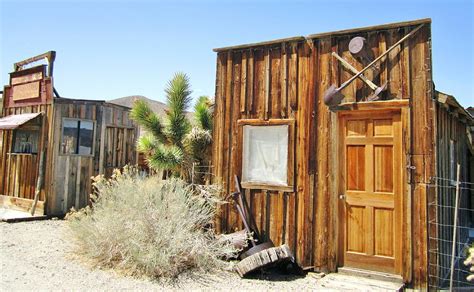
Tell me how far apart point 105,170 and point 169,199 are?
576cm

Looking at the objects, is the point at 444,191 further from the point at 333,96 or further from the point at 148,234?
the point at 148,234

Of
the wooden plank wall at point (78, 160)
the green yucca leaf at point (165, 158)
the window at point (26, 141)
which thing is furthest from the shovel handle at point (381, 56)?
the window at point (26, 141)

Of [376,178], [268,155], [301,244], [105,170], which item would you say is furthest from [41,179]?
[376,178]

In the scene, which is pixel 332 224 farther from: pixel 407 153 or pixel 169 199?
pixel 169 199

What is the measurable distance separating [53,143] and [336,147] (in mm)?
7962

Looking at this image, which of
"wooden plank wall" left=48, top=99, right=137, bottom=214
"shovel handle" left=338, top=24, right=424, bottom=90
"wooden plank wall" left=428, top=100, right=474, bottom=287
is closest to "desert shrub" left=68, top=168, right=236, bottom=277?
"wooden plank wall" left=428, top=100, right=474, bottom=287

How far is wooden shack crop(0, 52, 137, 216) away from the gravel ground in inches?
147

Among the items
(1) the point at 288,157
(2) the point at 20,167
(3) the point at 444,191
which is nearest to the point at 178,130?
(2) the point at 20,167

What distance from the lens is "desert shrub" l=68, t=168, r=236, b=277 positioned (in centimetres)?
546

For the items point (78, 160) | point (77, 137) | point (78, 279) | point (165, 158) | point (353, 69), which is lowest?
point (78, 279)

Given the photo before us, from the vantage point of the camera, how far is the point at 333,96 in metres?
5.80

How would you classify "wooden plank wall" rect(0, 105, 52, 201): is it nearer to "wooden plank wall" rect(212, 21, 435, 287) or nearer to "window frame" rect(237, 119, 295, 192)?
"wooden plank wall" rect(212, 21, 435, 287)

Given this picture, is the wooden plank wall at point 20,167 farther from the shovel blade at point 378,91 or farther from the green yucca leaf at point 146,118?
the shovel blade at point 378,91

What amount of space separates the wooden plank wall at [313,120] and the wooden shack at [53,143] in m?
5.36
